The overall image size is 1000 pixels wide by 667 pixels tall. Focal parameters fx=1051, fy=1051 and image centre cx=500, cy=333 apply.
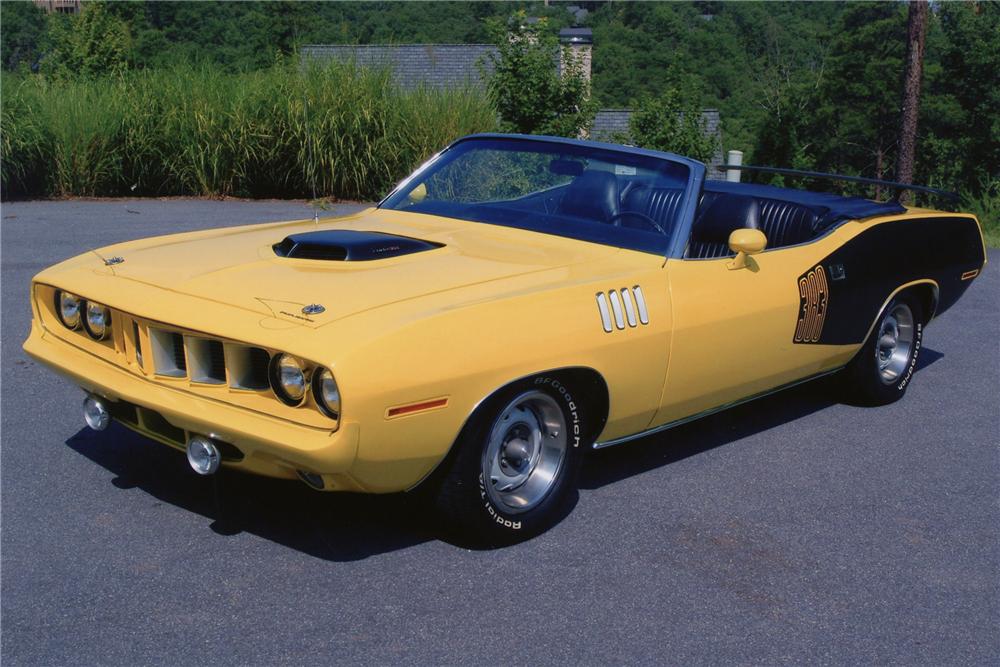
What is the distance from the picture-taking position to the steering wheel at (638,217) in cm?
442

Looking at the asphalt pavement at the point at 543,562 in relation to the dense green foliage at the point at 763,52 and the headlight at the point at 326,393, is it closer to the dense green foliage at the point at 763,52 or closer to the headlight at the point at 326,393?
the headlight at the point at 326,393

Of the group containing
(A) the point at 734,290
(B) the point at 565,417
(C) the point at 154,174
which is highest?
(A) the point at 734,290

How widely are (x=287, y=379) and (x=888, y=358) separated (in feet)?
12.5

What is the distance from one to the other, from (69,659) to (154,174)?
1370 cm

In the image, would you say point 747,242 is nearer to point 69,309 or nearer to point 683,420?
point 683,420

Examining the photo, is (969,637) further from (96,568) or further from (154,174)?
(154,174)

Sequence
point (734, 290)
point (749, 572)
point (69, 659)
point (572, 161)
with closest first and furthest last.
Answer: point (69, 659), point (749, 572), point (734, 290), point (572, 161)

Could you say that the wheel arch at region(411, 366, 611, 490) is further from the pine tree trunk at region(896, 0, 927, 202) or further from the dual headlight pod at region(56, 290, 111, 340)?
the pine tree trunk at region(896, 0, 927, 202)

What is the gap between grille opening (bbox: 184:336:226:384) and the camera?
11.4ft

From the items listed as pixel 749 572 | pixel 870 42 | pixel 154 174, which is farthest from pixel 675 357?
pixel 870 42

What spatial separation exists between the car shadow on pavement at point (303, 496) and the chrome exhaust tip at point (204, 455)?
0.94 ft

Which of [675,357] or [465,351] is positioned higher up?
[465,351]

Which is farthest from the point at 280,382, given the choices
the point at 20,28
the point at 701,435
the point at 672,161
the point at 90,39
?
the point at 20,28

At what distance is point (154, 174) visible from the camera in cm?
1562
